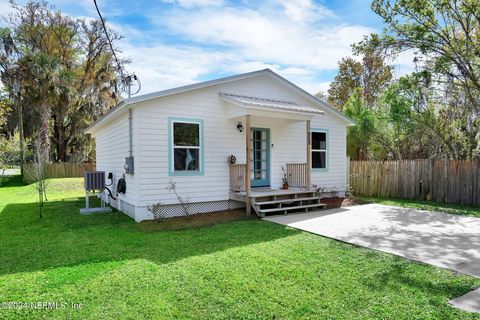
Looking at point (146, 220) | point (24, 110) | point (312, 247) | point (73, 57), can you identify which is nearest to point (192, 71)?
point (146, 220)

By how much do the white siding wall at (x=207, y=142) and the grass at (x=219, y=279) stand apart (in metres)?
2.02

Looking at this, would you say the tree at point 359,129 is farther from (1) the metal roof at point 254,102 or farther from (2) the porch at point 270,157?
(1) the metal roof at point 254,102

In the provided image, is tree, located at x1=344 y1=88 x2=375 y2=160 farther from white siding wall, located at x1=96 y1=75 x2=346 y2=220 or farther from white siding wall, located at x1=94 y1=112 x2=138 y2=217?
white siding wall, located at x1=94 y1=112 x2=138 y2=217

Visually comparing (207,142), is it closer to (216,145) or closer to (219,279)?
(216,145)

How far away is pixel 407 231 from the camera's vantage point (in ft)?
20.4

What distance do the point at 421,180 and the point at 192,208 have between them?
8478 mm

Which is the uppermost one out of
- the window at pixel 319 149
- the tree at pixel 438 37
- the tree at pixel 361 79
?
the tree at pixel 361 79

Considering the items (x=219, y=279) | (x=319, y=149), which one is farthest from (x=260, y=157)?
(x=219, y=279)

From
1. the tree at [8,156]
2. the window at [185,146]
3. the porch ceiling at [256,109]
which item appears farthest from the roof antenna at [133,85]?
the tree at [8,156]

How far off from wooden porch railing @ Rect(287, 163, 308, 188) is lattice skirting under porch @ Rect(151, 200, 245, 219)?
6.68 ft

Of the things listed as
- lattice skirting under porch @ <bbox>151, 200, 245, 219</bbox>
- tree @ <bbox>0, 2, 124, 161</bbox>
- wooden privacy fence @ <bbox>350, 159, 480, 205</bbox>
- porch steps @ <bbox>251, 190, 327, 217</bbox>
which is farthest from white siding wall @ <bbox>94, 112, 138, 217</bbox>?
tree @ <bbox>0, 2, 124, 161</bbox>

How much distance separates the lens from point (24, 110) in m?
24.9

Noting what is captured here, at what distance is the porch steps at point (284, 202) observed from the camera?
804 cm

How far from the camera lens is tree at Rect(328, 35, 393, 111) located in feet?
74.0
